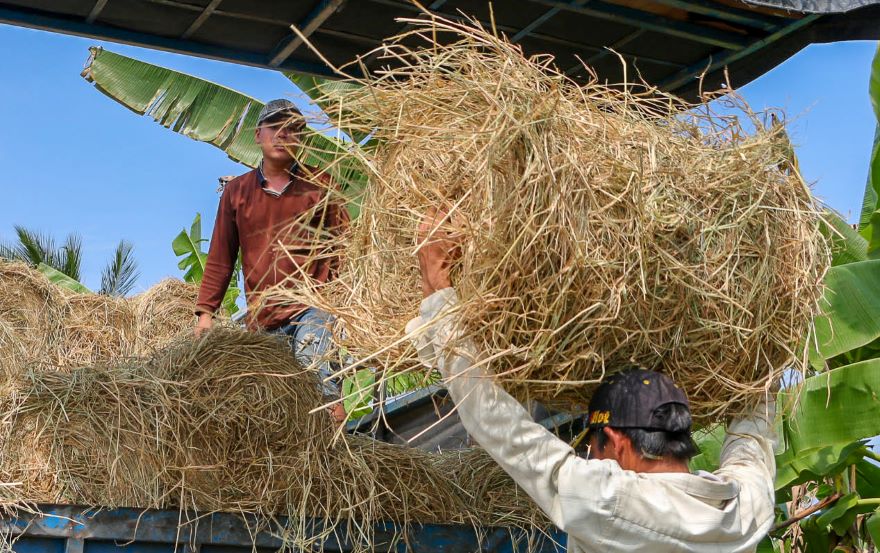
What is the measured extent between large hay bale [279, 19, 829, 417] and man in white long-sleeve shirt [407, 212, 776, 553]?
2.5 inches

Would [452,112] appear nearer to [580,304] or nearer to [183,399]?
[580,304]

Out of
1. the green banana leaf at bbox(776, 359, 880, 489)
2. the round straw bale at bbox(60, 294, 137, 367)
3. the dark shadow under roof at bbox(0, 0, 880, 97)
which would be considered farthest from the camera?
the round straw bale at bbox(60, 294, 137, 367)

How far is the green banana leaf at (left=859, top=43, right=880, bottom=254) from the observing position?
5.30 m

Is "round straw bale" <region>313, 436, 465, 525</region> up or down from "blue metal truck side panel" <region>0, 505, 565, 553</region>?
up

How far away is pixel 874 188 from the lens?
5586 mm

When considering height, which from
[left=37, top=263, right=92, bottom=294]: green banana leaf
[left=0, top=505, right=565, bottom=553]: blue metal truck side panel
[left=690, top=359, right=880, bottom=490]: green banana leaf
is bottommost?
[left=0, top=505, right=565, bottom=553]: blue metal truck side panel

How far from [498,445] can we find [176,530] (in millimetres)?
1241

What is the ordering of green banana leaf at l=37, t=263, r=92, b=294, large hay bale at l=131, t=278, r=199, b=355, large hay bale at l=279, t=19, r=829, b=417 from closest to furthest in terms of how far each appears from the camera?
1. large hay bale at l=279, t=19, r=829, b=417
2. large hay bale at l=131, t=278, r=199, b=355
3. green banana leaf at l=37, t=263, r=92, b=294

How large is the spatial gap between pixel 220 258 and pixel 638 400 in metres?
2.75

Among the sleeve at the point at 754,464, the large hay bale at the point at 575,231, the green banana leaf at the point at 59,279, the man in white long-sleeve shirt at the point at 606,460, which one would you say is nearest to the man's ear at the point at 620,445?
the man in white long-sleeve shirt at the point at 606,460

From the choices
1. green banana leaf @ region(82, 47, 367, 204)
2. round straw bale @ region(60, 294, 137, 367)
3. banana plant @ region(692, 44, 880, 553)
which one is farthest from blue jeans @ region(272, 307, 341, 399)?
round straw bale @ region(60, 294, 137, 367)

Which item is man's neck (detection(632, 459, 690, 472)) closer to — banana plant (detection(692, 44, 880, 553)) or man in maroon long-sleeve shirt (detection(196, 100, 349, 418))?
banana plant (detection(692, 44, 880, 553))

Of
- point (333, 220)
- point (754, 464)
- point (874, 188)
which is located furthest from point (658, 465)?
point (874, 188)

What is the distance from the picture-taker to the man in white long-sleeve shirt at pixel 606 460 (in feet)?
7.47
